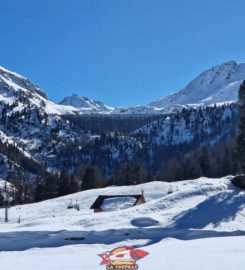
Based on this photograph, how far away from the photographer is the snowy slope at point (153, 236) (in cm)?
1742

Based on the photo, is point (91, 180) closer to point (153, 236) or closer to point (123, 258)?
point (153, 236)

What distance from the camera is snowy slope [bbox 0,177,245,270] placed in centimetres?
1742

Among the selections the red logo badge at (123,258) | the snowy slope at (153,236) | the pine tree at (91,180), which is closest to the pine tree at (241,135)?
the snowy slope at (153,236)

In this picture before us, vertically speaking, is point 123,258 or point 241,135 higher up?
point 241,135

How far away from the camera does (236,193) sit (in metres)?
33.8

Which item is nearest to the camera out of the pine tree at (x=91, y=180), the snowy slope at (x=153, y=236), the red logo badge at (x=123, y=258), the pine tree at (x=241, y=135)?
the red logo badge at (x=123, y=258)

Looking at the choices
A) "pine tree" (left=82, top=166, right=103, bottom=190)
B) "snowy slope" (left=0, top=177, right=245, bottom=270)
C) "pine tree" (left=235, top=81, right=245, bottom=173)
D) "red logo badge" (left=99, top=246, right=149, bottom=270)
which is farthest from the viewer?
"pine tree" (left=82, top=166, right=103, bottom=190)

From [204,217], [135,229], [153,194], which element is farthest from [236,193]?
[153,194]

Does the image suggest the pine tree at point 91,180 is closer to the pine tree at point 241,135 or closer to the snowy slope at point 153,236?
the pine tree at point 241,135

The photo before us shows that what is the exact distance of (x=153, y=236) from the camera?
24.8 m

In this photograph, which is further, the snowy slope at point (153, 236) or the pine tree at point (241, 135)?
the pine tree at point (241, 135)

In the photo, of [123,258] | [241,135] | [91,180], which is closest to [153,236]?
[123,258]

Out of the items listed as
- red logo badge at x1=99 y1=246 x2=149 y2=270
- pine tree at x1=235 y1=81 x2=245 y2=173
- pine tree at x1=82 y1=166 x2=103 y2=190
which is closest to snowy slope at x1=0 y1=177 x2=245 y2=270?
red logo badge at x1=99 y1=246 x2=149 y2=270

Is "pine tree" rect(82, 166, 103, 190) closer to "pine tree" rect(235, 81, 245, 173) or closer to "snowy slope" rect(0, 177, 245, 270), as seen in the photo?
"pine tree" rect(235, 81, 245, 173)
